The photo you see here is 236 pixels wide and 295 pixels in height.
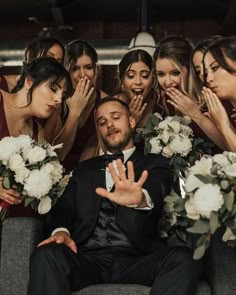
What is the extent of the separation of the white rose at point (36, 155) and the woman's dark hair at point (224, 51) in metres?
0.99

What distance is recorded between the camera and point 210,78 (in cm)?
323

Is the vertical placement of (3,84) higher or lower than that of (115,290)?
higher

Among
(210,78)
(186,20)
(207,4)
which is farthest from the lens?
(186,20)

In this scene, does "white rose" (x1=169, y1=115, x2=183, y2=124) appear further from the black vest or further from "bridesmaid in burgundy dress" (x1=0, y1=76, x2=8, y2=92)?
"bridesmaid in burgundy dress" (x1=0, y1=76, x2=8, y2=92)

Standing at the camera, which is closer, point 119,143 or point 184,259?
point 184,259

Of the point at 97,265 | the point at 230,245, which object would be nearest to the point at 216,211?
the point at 230,245

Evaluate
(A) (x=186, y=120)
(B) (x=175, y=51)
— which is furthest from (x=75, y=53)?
(A) (x=186, y=120)

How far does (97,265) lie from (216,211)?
66 centimetres

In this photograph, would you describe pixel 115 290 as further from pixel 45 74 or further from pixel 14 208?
pixel 45 74

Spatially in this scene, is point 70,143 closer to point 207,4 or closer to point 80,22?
point 207,4

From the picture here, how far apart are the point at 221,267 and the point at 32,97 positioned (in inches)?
48.9

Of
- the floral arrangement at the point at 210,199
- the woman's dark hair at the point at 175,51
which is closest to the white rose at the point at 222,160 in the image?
the floral arrangement at the point at 210,199

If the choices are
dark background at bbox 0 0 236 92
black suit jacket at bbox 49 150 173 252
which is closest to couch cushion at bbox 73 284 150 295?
black suit jacket at bbox 49 150 173 252

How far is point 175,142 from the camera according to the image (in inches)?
129
